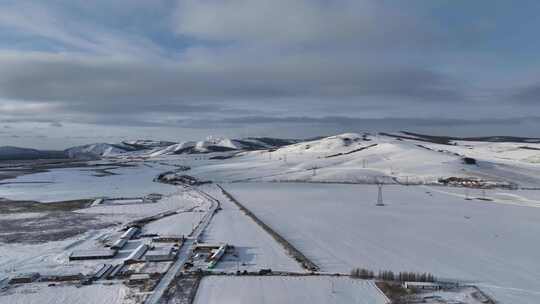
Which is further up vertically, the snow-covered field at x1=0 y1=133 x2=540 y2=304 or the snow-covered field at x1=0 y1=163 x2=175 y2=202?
the snow-covered field at x1=0 y1=163 x2=175 y2=202

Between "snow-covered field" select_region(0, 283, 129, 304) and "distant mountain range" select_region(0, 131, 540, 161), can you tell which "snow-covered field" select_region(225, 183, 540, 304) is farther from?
"distant mountain range" select_region(0, 131, 540, 161)

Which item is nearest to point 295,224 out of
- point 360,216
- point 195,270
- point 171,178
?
point 360,216

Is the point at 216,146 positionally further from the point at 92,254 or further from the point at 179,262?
the point at 179,262

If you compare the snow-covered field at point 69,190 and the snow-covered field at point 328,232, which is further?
the snow-covered field at point 69,190

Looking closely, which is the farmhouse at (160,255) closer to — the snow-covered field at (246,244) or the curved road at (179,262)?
the curved road at (179,262)

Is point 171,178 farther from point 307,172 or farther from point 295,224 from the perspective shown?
point 295,224

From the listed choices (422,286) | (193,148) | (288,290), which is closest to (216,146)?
(193,148)

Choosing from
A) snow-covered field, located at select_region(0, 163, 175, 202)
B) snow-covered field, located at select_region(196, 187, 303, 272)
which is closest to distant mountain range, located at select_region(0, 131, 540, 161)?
snow-covered field, located at select_region(0, 163, 175, 202)

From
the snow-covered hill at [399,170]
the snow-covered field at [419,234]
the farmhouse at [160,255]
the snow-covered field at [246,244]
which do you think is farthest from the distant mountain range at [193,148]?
the farmhouse at [160,255]
